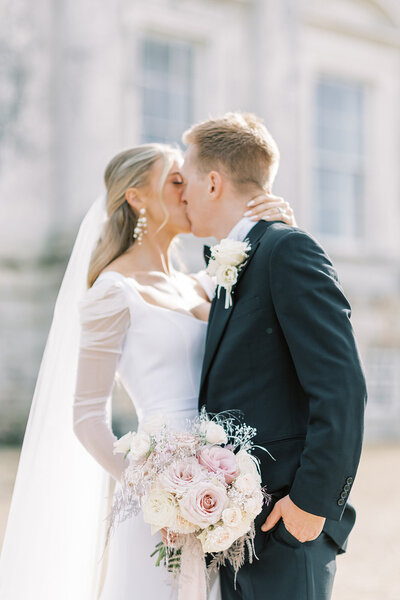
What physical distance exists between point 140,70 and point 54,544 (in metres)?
9.24

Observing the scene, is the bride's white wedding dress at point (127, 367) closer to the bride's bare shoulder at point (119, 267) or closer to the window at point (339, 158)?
the bride's bare shoulder at point (119, 267)

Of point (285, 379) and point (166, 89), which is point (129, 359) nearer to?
point (285, 379)

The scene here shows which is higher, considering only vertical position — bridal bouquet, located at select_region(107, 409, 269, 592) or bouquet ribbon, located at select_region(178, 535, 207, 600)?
bridal bouquet, located at select_region(107, 409, 269, 592)

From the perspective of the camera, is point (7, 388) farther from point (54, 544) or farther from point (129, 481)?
point (129, 481)

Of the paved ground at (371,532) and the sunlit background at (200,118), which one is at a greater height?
the sunlit background at (200,118)

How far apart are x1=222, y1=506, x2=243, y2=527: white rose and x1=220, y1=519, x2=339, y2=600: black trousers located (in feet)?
0.58

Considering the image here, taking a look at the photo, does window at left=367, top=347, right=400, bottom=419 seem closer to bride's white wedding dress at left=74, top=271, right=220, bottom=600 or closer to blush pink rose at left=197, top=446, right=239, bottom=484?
bride's white wedding dress at left=74, top=271, right=220, bottom=600

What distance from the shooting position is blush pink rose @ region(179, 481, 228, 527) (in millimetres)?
2069

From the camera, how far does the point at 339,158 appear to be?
13.0 meters

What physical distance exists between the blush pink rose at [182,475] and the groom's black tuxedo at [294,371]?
0.24m

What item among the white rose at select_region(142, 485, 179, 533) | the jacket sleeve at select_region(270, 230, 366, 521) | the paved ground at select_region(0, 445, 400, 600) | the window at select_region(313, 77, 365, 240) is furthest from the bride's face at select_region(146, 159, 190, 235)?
the window at select_region(313, 77, 365, 240)

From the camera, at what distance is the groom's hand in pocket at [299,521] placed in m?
2.09

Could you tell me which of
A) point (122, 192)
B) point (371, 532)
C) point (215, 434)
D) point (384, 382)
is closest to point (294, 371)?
point (215, 434)

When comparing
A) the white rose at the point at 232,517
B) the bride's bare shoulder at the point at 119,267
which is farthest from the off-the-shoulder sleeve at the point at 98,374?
the white rose at the point at 232,517
